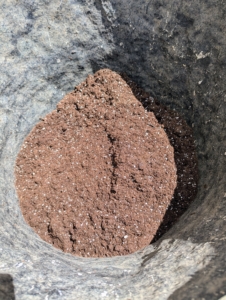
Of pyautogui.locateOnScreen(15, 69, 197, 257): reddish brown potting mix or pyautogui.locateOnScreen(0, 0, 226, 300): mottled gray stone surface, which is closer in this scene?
pyautogui.locateOnScreen(0, 0, 226, 300): mottled gray stone surface

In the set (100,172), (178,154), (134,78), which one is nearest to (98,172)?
(100,172)

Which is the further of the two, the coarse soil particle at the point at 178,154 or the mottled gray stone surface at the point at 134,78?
the coarse soil particle at the point at 178,154

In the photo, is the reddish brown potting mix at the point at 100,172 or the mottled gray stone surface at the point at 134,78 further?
the reddish brown potting mix at the point at 100,172

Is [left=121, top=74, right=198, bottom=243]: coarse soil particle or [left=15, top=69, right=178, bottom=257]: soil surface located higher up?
[left=121, top=74, right=198, bottom=243]: coarse soil particle

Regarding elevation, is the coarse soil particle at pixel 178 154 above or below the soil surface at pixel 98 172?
above

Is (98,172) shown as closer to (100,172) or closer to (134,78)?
(100,172)
